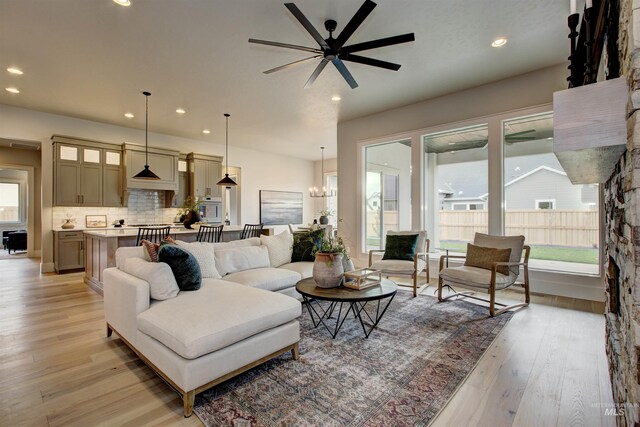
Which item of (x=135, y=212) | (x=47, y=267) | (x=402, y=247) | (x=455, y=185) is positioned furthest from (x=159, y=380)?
(x=135, y=212)

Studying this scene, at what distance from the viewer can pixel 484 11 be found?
2916mm

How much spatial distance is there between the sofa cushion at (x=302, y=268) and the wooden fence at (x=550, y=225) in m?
2.87

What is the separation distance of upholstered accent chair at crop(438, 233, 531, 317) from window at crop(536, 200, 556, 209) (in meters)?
0.96

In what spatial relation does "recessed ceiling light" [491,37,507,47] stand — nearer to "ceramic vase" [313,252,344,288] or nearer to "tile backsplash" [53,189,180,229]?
"ceramic vase" [313,252,344,288]

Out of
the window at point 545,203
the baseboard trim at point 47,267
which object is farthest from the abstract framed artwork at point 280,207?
the window at point 545,203

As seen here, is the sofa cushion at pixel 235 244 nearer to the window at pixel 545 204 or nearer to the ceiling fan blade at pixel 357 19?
the ceiling fan blade at pixel 357 19

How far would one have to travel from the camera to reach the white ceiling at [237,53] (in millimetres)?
2889

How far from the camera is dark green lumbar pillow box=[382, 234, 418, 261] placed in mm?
4527

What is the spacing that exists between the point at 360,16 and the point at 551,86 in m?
3.23

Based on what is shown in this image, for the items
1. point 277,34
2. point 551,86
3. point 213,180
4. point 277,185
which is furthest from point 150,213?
point 551,86

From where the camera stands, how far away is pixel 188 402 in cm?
175

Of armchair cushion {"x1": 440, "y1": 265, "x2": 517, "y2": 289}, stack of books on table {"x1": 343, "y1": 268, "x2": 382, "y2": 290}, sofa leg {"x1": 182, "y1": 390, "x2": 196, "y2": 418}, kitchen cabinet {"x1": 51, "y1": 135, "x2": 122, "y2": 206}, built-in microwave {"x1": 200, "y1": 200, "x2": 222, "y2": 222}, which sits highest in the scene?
kitchen cabinet {"x1": 51, "y1": 135, "x2": 122, "y2": 206}

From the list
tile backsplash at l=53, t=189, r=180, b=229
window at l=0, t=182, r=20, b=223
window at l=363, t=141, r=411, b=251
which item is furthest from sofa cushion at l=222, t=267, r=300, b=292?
window at l=0, t=182, r=20, b=223

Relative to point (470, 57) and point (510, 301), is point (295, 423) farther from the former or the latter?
point (470, 57)
